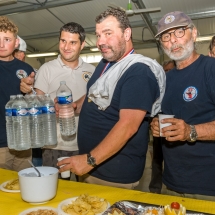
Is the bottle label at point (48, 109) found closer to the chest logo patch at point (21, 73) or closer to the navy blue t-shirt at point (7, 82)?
the navy blue t-shirt at point (7, 82)

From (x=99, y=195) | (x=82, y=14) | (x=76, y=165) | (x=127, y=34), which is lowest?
(x=99, y=195)

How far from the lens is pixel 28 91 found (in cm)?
209

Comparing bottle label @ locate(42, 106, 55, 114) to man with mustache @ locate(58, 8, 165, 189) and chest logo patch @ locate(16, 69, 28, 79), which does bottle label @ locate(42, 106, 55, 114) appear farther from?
chest logo patch @ locate(16, 69, 28, 79)

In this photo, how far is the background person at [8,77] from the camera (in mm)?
2123

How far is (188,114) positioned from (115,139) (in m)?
0.52

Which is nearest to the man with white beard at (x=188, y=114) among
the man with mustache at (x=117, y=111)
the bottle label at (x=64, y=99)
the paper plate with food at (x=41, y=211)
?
the man with mustache at (x=117, y=111)

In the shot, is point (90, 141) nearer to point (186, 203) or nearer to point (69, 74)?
point (186, 203)

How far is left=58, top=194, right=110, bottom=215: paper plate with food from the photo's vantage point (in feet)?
3.86

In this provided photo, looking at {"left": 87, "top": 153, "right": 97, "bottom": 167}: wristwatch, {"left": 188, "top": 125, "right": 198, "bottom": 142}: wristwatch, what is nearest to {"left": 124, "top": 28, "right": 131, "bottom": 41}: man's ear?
{"left": 188, "top": 125, "right": 198, "bottom": 142}: wristwatch

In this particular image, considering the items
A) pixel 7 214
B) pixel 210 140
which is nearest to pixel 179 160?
pixel 210 140

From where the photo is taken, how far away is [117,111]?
1648 mm

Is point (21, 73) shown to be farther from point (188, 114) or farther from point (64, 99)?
point (188, 114)

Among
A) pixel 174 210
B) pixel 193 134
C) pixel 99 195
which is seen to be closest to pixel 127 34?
pixel 193 134

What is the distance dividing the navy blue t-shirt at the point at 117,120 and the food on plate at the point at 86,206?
1.49 ft
